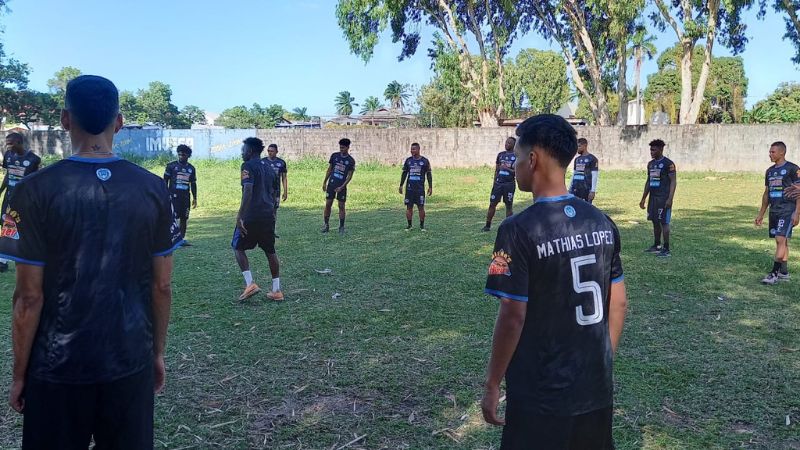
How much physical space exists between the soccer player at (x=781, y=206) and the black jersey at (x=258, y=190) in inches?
273

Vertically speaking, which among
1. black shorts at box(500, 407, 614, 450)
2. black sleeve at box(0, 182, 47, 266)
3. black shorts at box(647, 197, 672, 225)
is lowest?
black shorts at box(500, 407, 614, 450)

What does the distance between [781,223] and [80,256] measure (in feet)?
30.6

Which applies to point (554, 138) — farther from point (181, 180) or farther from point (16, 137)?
point (181, 180)

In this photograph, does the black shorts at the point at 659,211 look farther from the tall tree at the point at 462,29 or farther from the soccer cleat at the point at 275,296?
the tall tree at the point at 462,29

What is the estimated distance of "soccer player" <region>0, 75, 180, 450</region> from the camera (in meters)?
2.40

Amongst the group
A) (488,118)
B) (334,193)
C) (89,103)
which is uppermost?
(488,118)

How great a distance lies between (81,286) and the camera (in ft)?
8.00

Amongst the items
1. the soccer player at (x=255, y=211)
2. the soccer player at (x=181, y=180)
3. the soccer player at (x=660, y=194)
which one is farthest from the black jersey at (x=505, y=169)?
the soccer player at (x=255, y=211)

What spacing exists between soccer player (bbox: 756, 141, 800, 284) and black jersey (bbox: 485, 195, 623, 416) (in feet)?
24.7

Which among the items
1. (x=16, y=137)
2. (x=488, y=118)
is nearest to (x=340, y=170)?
(x=16, y=137)

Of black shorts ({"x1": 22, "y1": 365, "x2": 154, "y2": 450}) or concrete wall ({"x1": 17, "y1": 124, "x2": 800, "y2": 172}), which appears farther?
concrete wall ({"x1": 17, "y1": 124, "x2": 800, "y2": 172})

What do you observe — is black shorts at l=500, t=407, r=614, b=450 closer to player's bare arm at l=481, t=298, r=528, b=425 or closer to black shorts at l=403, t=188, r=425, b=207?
player's bare arm at l=481, t=298, r=528, b=425

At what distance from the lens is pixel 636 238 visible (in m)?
12.9

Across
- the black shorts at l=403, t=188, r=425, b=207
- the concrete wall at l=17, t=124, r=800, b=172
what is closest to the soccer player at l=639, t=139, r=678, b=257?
the black shorts at l=403, t=188, r=425, b=207
